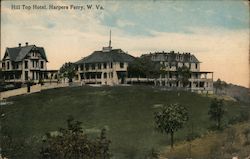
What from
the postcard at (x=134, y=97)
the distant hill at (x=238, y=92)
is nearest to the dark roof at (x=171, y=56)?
the postcard at (x=134, y=97)

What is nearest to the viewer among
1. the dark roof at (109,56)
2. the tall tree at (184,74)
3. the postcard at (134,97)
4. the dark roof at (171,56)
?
the postcard at (134,97)

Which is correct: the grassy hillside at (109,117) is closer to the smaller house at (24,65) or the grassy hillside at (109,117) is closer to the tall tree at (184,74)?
the smaller house at (24,65)

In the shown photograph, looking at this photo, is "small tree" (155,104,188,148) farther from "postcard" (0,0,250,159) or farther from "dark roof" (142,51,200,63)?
"dark roof" (142,51,200,63)

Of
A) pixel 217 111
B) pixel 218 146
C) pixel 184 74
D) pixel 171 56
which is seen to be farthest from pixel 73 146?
pixel 184 74

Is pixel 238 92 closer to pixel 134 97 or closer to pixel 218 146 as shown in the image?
pixel 218 146

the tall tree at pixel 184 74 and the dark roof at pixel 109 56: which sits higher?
the dark roof at pixel 109 56

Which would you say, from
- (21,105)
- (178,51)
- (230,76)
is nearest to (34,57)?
(21,105)

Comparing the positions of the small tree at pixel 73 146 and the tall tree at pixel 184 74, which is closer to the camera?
the small tree at pixel 73 146
